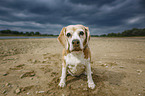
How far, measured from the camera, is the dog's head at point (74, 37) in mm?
1965

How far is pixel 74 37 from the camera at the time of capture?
199 cm

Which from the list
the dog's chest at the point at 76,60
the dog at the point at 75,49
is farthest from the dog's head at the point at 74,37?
the dog's chest at the point at 76,60

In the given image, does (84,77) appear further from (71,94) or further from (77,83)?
(71,94)

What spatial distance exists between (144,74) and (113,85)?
6.26 feet

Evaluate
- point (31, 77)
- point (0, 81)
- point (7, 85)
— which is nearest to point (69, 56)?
point (31, 77)

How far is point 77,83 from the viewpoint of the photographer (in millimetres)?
2643

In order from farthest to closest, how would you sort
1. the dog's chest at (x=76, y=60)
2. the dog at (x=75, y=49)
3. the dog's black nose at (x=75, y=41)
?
the dog's chest at (x=76, y=60), the dog at (x=75, y=49), the dog's black nose at (x=75, y=41)

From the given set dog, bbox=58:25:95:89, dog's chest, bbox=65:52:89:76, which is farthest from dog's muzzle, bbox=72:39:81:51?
dog's chest, bbox=65:52:89:76

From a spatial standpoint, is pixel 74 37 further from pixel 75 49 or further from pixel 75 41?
pixel 75 49

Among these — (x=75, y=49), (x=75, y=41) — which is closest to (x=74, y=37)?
(x=75, y=41)

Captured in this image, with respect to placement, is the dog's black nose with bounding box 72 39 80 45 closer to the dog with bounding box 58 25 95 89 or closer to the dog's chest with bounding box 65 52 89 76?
the dog with bounding box 58 25 95 89

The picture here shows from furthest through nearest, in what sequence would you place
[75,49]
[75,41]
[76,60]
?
[76,60] < [75,49] < [75,41]

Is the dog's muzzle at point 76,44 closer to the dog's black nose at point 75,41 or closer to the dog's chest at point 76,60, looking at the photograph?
the dog's black nose at point 75,41

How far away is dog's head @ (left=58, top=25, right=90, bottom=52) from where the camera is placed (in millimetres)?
1965
